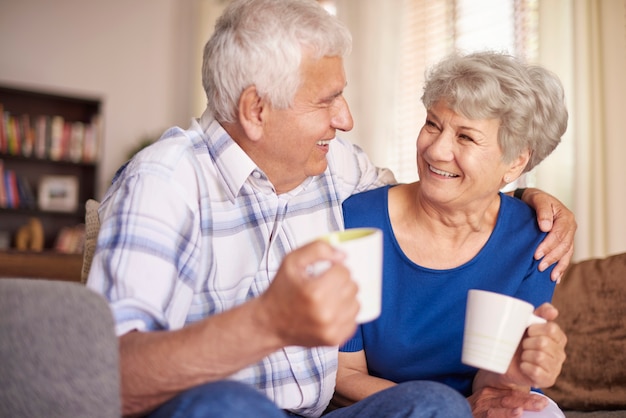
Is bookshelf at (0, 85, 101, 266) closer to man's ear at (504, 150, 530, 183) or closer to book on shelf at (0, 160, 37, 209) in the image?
book on shelf at (0, 160, 37, 209)

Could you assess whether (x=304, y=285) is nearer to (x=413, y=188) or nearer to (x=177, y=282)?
(x=177, y=282)

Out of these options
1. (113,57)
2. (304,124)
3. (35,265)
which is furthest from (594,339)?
(113,57)

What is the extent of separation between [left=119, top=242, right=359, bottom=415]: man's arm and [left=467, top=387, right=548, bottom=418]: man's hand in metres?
0.66

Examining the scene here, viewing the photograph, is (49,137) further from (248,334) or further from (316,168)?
(248,334)

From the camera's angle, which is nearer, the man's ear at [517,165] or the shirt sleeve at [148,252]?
the shirt sleeve at [148,252]

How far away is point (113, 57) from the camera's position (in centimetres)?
563

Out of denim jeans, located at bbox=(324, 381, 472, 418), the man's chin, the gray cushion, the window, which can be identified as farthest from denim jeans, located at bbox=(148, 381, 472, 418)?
the window

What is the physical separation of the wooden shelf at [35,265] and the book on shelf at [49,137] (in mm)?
1454

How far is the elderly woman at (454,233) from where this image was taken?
1.46m

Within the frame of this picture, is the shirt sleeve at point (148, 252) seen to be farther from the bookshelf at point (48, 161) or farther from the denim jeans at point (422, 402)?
the bookshelf at point (48, 161)

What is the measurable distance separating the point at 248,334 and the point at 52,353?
228mm

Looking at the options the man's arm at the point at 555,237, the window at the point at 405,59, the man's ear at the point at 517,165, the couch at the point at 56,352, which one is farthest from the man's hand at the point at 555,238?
the window at the point at 405,59

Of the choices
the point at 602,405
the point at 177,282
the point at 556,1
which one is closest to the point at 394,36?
the point at 556,1

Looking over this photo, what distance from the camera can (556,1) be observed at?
310cm
